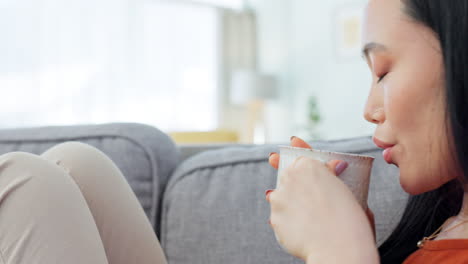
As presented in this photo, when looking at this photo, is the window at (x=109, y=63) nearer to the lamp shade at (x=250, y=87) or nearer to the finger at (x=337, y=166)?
the lamp shade at (x=250, y=87)

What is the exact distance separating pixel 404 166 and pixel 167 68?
16.5 feet

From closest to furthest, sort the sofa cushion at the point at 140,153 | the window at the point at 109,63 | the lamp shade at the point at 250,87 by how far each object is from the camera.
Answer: the sofa cushion at the point at 140,153 → the window at the point at 109,63 → the lamp shade at the point at 250,87

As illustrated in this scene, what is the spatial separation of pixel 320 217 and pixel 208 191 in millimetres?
443

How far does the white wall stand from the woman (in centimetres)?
458

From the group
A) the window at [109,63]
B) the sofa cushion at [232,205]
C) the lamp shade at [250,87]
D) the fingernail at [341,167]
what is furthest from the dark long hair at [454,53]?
the lamp shade at [250,87]

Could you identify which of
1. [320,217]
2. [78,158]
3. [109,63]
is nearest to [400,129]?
[320,217]

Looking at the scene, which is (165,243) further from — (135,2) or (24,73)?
(135,2)

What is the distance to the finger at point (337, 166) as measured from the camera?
2.02 feet

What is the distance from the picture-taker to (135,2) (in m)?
5.38

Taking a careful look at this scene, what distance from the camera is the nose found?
680 millimetres

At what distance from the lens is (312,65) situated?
588 centimetres

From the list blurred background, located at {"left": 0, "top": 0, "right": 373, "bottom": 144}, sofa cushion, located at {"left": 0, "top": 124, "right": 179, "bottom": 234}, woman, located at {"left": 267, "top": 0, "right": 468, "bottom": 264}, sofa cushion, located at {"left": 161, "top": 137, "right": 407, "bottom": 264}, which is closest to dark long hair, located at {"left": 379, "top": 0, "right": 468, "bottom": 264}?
woman, located at {"left": 267, "top": 0, "right": 468, "bottom": 264}

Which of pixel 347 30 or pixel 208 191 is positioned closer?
pixel 208 191

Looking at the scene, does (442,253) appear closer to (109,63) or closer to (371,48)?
(371,48)
